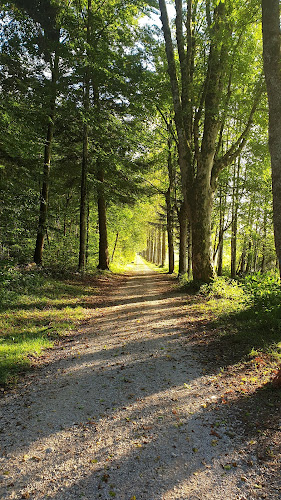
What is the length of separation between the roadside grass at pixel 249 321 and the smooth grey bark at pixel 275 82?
1.85 metres

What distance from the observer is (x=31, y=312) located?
26.5 feet

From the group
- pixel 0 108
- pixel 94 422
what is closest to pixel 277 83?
pixel 94 422

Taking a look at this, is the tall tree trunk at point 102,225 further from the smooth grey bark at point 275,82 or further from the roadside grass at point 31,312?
the smooth grey bark at point 275,82

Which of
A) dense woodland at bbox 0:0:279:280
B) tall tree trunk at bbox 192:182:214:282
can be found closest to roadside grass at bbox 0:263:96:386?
dense woodland at bbox 0:0:279:280

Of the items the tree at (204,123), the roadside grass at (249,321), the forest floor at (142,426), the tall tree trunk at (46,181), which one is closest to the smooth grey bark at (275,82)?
the roadside grass at (249,321)

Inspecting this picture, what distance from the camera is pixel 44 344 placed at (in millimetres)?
6113

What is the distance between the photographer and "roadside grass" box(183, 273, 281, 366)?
5.20 meters

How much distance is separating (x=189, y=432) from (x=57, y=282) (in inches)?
381

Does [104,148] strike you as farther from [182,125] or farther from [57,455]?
[57,455]

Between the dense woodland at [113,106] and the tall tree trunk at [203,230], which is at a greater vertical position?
the dense woodland at [113,106]

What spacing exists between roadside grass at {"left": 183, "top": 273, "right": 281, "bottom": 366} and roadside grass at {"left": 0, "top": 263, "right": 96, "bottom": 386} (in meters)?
3.64

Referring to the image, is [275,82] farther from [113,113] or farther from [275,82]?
[113,113]

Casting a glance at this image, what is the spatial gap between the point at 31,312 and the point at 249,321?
225 inches

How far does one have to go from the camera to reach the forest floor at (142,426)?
8.21ft
